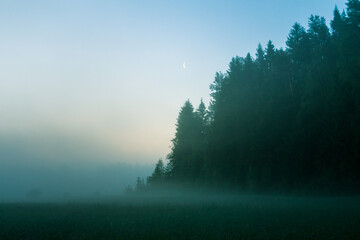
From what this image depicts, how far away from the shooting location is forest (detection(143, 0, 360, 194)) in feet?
89.3

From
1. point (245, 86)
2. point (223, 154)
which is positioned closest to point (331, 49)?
point (245, 86)

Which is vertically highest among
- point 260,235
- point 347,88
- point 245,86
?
point 245,86

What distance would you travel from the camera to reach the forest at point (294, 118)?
2722 centimetres

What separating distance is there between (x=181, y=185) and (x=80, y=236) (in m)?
46.8

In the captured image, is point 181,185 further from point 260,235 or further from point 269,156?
point 260,235

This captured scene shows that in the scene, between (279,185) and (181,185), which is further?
(181,185)

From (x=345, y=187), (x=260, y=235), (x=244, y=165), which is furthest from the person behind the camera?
(x=244, y=165)

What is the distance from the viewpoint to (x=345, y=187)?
85.1ft

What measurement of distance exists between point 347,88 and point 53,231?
2890 cm

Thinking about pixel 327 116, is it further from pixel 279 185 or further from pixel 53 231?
pixel 53 231

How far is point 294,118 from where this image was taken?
Result: 3466 centimetres

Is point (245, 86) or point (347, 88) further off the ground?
point (245, 86)

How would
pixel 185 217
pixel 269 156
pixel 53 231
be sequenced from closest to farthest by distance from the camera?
pixel 53 231, pixel 185 217, pixel 269 156

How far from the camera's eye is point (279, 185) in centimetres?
3272
